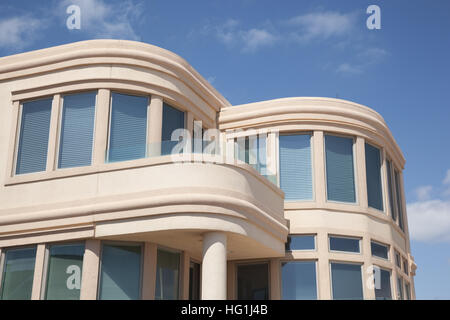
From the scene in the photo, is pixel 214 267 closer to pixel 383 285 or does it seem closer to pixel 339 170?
pixel 339 170

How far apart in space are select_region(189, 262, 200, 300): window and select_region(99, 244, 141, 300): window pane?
2767 mm

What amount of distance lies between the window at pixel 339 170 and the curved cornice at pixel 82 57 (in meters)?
5.49

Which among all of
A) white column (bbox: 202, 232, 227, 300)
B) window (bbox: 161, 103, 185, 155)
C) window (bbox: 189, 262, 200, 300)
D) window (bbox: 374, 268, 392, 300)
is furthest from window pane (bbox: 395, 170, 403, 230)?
white column (bbox: 202, 232, 227, 300)

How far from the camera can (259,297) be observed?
20.0m

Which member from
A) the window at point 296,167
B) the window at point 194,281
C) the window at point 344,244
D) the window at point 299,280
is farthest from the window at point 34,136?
the window at point 344,244

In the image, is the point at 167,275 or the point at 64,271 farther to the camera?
the point at 167,275

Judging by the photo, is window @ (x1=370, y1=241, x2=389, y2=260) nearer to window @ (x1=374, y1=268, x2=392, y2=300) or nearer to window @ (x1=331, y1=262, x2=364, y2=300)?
window @ (x1=374, y1=268, x2=392, y2=300)

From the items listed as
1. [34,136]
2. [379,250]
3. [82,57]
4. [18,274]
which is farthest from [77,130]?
[379,250]

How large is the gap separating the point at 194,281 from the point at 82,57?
7454 millimetres

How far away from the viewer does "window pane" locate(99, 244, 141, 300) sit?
1625cm

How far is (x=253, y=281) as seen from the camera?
792 inches

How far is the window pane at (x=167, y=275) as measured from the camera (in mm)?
17016

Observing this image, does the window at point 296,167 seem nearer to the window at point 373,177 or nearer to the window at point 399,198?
the window at point 373,177
